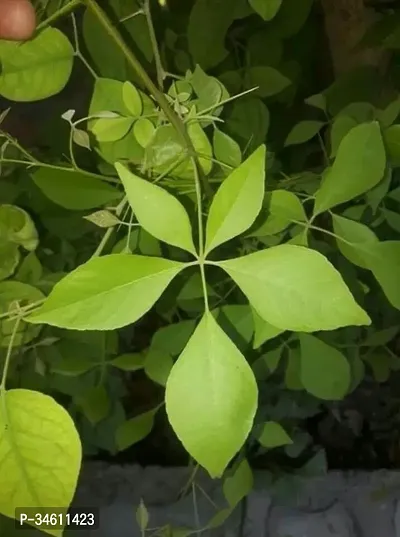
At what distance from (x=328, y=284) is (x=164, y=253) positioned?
0.28m

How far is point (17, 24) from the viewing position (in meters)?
0.33

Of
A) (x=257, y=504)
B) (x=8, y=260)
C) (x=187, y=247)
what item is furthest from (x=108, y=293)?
(x=257, y=504)

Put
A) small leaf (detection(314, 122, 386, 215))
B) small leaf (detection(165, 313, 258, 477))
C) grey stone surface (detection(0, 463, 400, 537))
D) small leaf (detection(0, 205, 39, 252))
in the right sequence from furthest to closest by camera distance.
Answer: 1. grey stone surface (detection(0, 463, 400, 537))
2. small leaf (detection(0, 205, 39, 252))
3. small leaf (detection(314, 122, 386, 215))
4. small leaf (detection(165, 313, 258, 477))

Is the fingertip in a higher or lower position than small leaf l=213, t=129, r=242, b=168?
higher

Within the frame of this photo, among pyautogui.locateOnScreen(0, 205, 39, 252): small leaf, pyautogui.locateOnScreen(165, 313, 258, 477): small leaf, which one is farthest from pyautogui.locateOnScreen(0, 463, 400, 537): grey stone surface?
pyautogui.locateOnScreen(165, 313, 258, 477): small leaf

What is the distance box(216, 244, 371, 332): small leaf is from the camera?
0.76ft

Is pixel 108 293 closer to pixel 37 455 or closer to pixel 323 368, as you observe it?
pixel 37 455

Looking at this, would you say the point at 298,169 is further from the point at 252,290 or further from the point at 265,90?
the point at 252,290

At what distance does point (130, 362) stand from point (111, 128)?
7.3 inches

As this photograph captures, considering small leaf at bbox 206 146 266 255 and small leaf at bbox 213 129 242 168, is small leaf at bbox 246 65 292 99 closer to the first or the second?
small leaf at bbox 213 129 242 168

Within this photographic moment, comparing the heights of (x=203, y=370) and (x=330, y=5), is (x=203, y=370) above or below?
above

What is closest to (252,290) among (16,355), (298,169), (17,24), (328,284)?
(328,284)

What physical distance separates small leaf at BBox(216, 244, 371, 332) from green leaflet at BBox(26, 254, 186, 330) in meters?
0.03

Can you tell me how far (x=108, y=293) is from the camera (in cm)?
24
